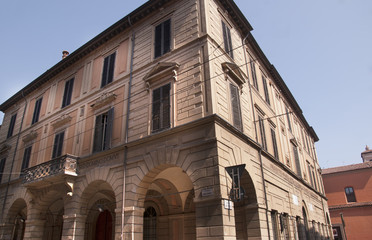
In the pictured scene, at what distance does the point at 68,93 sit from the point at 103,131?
17.3ft

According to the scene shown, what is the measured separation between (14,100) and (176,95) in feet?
58.0

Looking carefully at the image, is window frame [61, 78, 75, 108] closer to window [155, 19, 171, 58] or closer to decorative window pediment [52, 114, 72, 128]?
decorative window pediment [52, 114, 72, 128]

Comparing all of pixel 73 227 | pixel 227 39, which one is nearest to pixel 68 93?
pixel 73 227

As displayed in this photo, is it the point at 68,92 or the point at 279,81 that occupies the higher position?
the point at 279,81

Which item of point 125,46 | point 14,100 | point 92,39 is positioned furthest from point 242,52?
point 14,100

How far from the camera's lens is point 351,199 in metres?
34.9

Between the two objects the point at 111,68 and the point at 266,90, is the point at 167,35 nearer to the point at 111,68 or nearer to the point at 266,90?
the point at 111,68

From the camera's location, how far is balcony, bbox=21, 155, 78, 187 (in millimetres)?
13570

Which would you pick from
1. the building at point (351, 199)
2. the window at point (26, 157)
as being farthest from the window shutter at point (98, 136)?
the building at point (351, 199)

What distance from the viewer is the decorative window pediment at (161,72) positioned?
1211 cm

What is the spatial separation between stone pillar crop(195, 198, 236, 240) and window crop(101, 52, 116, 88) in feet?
29.4

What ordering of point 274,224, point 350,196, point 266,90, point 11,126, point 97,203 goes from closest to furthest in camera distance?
point 274,224, point 97,203, point 266,90, point 11,126, point 350,196

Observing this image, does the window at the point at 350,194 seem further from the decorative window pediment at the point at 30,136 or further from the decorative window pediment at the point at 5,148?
the decorative window pediment at the point at 5,148

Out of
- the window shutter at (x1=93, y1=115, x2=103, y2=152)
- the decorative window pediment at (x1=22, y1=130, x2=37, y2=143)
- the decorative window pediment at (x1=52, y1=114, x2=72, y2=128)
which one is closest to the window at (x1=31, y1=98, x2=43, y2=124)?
the decorative window pediment at (x1=22, y1=130, x2=37, y2=143)
